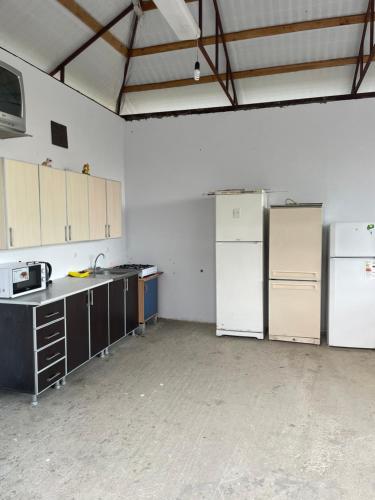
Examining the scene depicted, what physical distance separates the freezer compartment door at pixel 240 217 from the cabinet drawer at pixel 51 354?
7.60 feet

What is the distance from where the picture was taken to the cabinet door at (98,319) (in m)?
3.84

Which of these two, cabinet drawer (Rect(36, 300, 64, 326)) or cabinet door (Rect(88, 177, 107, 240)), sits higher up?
cabinet door (Rect(88, 177, 107, 240))

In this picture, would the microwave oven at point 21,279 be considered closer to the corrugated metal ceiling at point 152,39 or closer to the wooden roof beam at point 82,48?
the corrugated metal ceiling at point 152,39

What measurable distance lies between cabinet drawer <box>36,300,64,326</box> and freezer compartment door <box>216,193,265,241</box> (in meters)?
2.20

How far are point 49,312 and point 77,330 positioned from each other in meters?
0.50

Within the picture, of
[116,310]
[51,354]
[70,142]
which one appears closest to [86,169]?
[70,142]

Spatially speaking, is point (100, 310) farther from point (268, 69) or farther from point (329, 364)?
point (268, 69)

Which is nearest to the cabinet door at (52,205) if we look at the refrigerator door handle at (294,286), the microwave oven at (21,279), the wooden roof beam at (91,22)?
the microwave oven at (21,279)

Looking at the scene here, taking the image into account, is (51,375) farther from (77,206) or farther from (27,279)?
(77,206)

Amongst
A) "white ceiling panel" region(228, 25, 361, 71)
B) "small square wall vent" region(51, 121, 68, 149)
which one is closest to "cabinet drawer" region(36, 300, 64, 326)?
"small square wall vent" region(51, 121, 68, 149)

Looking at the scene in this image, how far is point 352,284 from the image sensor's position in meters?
4.34

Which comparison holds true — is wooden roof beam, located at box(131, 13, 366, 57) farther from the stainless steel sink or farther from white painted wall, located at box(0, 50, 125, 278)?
the stainless steel sink

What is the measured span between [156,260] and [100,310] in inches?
73.3

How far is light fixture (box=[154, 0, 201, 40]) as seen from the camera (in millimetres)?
2926
